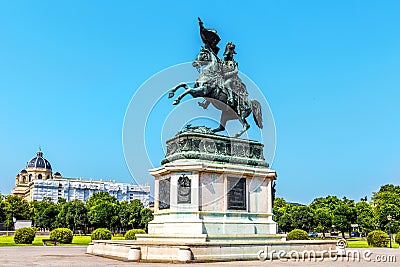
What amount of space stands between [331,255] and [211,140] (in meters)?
7.96

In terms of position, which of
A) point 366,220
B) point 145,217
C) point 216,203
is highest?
point 216,203

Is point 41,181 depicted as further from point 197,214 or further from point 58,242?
point 197,214

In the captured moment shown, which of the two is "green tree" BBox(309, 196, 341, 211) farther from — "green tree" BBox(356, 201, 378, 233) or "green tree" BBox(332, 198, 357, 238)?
"green tree" BBox(356, 201, 378, 233)

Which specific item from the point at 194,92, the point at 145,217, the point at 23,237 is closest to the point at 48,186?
the point at 145,217

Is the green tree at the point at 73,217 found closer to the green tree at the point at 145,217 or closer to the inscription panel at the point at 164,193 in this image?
the green tree at the point at 145,217

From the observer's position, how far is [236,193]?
21.5m

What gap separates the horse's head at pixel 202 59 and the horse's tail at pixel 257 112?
3402 mm

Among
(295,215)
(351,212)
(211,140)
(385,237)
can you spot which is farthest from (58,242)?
(351,212)

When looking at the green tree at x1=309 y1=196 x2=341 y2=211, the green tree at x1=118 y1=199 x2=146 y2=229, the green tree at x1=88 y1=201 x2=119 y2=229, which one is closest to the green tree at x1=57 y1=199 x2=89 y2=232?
the green tree at x1=88 y1=201 x2=119 y2=229

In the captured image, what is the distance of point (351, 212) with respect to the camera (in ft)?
248

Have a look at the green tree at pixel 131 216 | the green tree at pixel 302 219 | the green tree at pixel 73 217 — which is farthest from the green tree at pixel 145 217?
the green tree at pixel 302 219

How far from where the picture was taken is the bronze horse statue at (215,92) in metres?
22.8

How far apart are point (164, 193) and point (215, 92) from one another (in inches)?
224

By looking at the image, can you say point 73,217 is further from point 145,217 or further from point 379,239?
point 379,239
